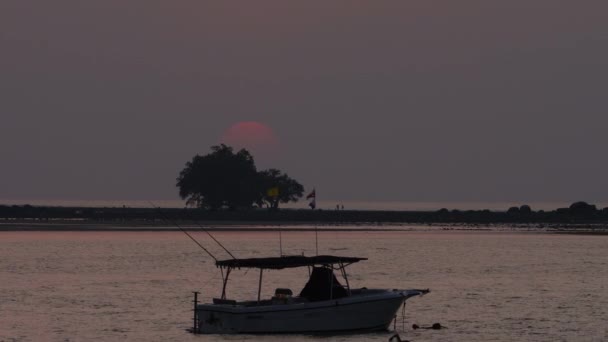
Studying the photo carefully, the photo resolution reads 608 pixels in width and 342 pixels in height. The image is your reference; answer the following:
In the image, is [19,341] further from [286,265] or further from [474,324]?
[474,324]

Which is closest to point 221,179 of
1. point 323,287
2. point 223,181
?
point 223,181

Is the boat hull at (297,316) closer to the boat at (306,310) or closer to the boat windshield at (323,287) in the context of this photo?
the boat at (306,310)

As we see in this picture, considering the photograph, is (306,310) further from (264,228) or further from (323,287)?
(264,228)

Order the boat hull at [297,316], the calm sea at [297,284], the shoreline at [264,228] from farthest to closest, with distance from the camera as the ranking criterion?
the shoreline at [264,228]
the calm sea at [297,284]
the boat hull at [297,316]

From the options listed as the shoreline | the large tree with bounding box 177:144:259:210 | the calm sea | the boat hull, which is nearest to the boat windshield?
the boat hull

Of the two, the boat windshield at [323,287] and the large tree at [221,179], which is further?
the large tree at [221,179]

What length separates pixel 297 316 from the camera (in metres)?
46.1

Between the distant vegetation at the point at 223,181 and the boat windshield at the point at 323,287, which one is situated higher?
the distant vegetation at the point at 223,181

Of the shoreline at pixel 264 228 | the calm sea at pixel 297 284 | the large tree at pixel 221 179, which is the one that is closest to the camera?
the calm sea at pixel 297 284

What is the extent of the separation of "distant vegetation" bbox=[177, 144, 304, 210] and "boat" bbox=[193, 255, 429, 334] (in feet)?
461

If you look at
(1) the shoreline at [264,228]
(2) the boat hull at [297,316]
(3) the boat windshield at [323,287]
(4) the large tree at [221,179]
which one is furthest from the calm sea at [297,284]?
(4) the large tree at [221,179]

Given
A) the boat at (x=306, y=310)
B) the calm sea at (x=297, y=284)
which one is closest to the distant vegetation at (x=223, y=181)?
the calm sea at (x=297, y=284)

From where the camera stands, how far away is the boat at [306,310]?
1817 inches

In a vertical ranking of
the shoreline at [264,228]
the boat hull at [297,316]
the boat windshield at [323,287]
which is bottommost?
the boat hull at [297,316]
